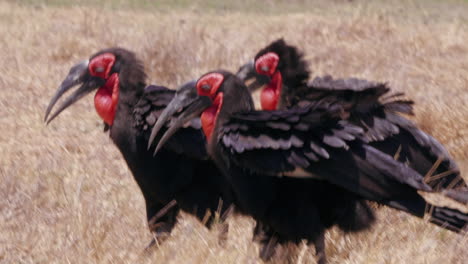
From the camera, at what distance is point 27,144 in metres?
6.00

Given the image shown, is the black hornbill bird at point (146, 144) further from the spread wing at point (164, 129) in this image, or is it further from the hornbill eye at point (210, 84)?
the hornbill eye at point (210, 84)

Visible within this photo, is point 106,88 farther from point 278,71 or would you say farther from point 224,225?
point 278,71

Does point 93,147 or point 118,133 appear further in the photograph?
point 93,147

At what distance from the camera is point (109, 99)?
463cm

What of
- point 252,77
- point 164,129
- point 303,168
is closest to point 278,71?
point 252,77

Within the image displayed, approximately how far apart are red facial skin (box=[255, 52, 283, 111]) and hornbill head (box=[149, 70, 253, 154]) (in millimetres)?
1112

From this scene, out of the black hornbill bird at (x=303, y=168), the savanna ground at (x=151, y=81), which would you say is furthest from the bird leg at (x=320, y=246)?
the savanna ground at (x=151, y=81)

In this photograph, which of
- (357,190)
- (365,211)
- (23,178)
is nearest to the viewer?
(357,190)

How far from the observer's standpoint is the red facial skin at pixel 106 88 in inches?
182

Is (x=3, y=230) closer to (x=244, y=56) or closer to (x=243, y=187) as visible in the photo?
(x=243, y=187)

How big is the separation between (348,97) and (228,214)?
99 centimetres

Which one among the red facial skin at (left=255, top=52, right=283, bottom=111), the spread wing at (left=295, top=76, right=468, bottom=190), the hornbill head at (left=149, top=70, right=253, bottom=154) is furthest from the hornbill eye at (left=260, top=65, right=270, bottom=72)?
the hornbill head at (left=149, top=70, right=253, bottom=154)

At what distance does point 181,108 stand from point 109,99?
2.02 ft

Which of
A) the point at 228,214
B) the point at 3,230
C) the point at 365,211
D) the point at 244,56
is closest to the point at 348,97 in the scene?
the point at 365,211
